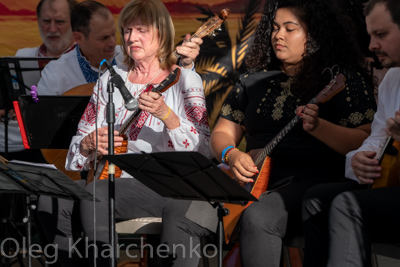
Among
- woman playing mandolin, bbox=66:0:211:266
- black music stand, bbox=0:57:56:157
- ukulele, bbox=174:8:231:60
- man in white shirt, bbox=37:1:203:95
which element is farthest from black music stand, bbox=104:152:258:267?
man in white shirt, bbox=37:1:203:95

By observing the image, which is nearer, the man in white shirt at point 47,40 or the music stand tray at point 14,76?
the music stand tray at point 14,76

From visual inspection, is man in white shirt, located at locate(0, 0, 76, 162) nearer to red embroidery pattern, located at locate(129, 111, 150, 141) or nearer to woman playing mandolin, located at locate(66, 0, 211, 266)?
woman playing mandolin, located at locate(66, 0, 211, 266)

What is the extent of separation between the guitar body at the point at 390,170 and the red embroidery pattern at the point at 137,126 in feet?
4.51

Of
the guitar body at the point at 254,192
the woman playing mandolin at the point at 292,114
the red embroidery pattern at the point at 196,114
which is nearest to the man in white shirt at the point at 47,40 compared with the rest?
the red embroidery pattern at the point at 196,114

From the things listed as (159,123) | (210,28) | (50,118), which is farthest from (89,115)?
(210,28)

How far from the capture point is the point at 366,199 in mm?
2650

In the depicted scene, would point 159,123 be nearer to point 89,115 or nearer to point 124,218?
point 89,115

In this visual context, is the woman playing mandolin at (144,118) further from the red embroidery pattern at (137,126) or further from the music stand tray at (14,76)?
the music stand tray at (14,76)

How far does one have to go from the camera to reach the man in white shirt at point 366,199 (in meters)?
2.63

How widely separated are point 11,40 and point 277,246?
9.98 feet

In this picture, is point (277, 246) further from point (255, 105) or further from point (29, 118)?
point (29, 118)

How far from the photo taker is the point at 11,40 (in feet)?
16.9

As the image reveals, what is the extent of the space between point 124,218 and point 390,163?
4.49 feet

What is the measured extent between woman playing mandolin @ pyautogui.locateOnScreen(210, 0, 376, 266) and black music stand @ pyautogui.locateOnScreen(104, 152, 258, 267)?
288 mm
